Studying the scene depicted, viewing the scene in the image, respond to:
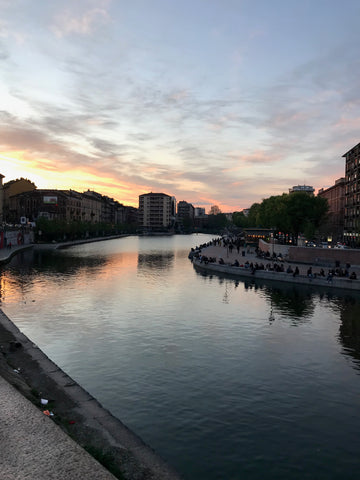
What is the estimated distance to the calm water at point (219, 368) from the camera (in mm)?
11922

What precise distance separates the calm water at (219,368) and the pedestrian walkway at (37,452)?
3.41 m

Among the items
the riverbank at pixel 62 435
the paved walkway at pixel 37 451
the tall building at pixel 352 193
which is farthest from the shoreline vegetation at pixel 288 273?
the tall building at pixel 352 193

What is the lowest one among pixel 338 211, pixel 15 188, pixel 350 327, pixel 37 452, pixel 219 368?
pixel 350 327

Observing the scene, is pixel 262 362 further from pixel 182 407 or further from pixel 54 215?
pixel 54 215

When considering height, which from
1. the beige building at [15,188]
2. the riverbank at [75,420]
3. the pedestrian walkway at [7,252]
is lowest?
the riverbank at [75,420]

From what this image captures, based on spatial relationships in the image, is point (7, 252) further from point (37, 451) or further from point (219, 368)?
point (37, 451)

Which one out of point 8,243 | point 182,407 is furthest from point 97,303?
point 8,243

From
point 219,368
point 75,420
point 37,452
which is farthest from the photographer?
point 219,368

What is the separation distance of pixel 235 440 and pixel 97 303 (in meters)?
23.0

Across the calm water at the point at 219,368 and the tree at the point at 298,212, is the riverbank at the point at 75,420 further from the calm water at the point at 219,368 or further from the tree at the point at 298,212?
the tree at the point at 298,212

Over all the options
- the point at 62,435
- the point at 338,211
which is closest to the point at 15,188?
the point at 338,211

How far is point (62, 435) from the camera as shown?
33.0 feet

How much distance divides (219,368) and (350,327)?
1393 cm

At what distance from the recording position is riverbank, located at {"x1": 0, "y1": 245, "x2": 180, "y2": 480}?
8594 millimetres
